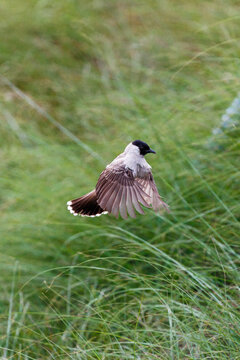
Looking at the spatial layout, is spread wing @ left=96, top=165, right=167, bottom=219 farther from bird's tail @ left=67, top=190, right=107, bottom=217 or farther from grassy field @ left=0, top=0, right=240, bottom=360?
grassy field @ left=0, top=0, right=240, bottom=360

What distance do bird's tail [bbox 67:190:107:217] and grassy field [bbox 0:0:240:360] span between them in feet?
0.55

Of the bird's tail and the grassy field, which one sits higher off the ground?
the bird's tail

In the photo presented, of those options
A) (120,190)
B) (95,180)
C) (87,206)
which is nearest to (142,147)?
(120,190)

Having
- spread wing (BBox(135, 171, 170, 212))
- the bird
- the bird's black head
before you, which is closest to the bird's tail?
the bird

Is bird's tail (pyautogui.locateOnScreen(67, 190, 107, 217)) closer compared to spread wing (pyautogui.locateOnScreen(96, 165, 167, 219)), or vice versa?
spread wing (pyautogui.locateOnScreen(96, 165, 167, 219))

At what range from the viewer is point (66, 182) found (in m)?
3.42

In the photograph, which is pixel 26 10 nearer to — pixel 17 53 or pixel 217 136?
pixel 17 53

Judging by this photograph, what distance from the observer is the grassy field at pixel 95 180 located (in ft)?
7.46

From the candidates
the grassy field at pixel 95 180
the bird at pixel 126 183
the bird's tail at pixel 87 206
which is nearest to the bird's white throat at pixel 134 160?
the bird at pixel 126 183

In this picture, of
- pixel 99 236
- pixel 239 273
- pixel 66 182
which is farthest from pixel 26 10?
pixel 239 273

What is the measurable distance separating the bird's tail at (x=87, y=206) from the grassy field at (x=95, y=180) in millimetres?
169

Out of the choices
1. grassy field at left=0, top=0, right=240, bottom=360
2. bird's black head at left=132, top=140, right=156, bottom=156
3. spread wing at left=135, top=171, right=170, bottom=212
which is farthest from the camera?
grassy field at left=0, top=0, right=240, bottom=360

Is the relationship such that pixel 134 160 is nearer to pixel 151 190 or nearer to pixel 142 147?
pixel 142 147

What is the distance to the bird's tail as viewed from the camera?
190 centimetres
